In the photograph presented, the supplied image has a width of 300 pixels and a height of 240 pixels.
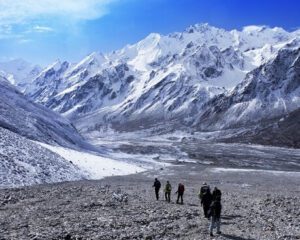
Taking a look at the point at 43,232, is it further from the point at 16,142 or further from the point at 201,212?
the point at 16,142

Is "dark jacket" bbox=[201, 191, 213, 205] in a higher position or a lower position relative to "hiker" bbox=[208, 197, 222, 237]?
higher

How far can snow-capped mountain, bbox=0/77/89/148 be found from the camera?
330 ft

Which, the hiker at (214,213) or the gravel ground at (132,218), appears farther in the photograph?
the gravel ground at (132,218)

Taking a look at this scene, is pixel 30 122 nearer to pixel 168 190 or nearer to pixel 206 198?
pixel 168 190

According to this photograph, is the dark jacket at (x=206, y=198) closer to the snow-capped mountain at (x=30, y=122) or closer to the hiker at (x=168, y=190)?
the hiker at (x=168, y=190)

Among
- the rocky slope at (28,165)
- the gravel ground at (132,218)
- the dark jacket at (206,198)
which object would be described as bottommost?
the gravel ground at (132,218)

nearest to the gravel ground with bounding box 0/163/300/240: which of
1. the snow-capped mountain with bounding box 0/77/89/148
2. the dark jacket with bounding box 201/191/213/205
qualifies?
the dark jacket with bounding box 201/191/213/205

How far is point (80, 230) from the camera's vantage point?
91.7 feet

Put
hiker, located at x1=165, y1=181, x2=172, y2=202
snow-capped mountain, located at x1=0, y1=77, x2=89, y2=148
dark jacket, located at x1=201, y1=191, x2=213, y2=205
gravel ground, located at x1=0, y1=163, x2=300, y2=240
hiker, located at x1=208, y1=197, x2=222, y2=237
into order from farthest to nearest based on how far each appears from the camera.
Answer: snow-capped mountain, located at x1=0, y1=77, x2=89, y2=148 → hiker, located at x1=165, y1=181, x2=172, y2=202 → dark jacket, located at x1=201, y1=191, x2=213, y2=205 → gravel ground, located at x1=0, y1=163, x2=300, y2=240 → hiker, located at x1=208, y1=197, x2=222, y2=237

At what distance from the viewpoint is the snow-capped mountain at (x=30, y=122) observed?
100469mm

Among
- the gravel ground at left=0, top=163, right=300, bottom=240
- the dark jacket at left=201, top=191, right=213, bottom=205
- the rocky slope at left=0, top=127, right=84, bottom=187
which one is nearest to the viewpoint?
the gravel ground at left=0, top=163, right=300, bottom=240

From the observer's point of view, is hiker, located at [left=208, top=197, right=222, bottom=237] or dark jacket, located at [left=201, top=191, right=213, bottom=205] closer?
hiker, located at [left=208, top=197, right=222, bottom=237]

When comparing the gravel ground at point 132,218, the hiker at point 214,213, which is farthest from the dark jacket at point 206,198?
the hiker at point 214,213

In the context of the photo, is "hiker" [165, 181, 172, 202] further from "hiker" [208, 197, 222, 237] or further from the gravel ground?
"hiker" [208, 197, 222, 237]
